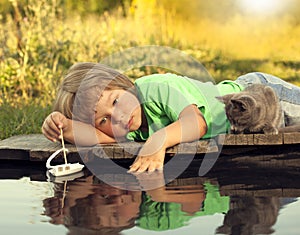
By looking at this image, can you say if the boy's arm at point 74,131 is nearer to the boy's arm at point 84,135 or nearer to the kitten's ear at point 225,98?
the boy's arm at point 84,135

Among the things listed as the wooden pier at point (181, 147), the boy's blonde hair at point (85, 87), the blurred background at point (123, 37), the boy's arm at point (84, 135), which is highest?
the blurred background at point (123, 37)

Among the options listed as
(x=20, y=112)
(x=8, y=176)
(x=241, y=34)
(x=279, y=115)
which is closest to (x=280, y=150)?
(x=279, y=115)

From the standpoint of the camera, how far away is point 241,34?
10320 millimetres

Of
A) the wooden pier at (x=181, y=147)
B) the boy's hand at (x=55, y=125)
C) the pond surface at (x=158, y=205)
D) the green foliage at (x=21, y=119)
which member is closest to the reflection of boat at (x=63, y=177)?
the pond surface at (x=158, y=205)

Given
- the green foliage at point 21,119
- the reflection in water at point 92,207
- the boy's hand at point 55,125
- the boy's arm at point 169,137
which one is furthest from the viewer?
the green foliage at point 21,119

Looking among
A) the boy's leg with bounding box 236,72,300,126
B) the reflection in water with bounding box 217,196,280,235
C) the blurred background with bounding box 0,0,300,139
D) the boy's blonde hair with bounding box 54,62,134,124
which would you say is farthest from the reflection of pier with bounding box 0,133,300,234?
the blurred background with bounding box 0,0,300,139

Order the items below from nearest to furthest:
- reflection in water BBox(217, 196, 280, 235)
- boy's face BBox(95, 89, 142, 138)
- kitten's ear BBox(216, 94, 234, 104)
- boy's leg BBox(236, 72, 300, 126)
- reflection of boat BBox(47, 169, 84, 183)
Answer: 1. reflection in water BBox(217, 196, 280, 235)
2. reflection of boat BBox(47, 169, 84, 183)
3. boy's face BBox(95, 89, 142, 138)
4. kitten's ear BBox(216, 94, 234, 104)
5. boy's leg BBox(236, 72, 300, 126)

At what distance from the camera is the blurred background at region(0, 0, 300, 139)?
22.7ft

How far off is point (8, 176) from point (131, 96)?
0.86 m

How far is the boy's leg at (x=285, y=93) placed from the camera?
4.66 metres

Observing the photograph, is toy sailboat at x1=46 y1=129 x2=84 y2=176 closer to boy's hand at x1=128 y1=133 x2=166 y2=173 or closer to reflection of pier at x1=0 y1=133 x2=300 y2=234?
reflection of pier at x1=0 y1=133 x2=300 y2=234

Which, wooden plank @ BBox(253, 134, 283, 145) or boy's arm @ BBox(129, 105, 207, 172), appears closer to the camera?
boy's arm @ BBox(129, 105, 207, 172)

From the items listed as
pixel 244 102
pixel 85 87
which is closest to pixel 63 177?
pixel 85 87

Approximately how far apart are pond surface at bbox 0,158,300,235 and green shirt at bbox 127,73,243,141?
614 mm
